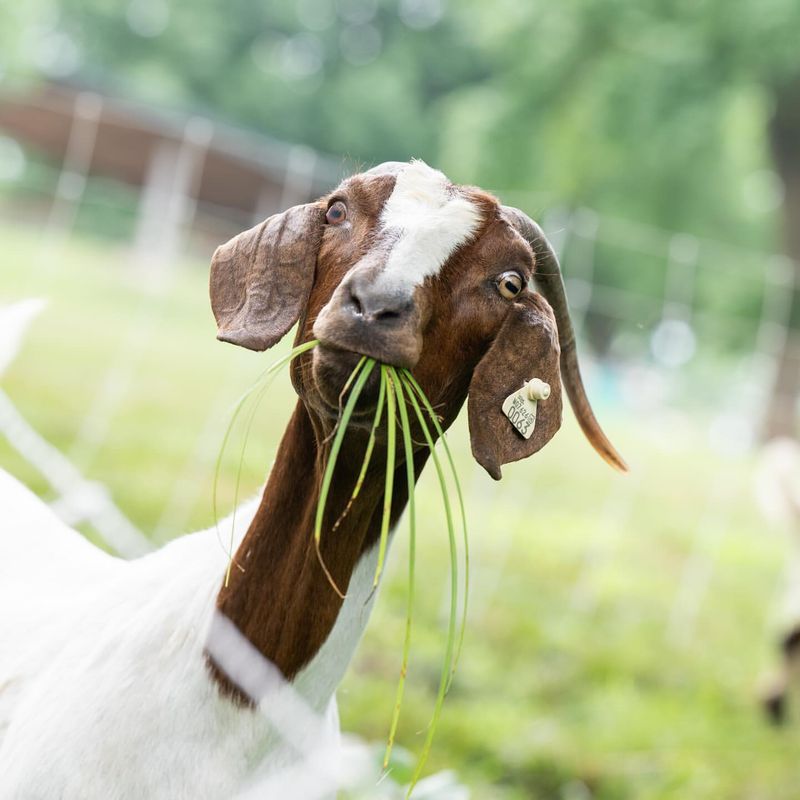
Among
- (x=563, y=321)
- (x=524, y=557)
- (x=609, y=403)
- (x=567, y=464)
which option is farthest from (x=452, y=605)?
(x=567, y=464)

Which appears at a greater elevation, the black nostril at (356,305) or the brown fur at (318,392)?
the black nostril at (356,305)

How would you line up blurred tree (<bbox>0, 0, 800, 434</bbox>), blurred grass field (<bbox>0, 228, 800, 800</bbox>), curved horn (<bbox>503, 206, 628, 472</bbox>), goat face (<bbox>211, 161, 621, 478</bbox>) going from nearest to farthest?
goat face (<bbox>211, 161, 621, 478</bbox>) → curved horn (<bbox>503, 206, 628, 472</bbox>) → blurred grass field (<bbox>0, 228, 800, 800</bbox>) → blurred tree (<bbox>0, 0, 800, 434</bbox>)

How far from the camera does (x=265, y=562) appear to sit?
213cm

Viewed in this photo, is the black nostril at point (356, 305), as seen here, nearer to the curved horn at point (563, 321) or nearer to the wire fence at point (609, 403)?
the curved horn at point (563, 321)

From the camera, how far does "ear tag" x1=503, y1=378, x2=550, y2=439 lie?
6.64 feet

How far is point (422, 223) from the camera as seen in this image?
199 cm

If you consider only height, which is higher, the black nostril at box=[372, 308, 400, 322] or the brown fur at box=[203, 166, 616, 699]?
the black nostril at box=[372, 308, 400, 322]

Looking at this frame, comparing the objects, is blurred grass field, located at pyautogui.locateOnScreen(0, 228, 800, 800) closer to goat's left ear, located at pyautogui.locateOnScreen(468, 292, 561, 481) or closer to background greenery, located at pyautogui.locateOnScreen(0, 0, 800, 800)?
background greenery, located at pyautogui.locateOnScreen(0, 0, 800, 800)

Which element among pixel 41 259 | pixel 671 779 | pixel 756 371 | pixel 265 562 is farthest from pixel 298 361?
pixel 756 371

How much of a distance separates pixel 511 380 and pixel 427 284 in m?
0.25

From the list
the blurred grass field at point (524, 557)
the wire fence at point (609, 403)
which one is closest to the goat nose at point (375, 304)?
the wire fence at point (609, 403)

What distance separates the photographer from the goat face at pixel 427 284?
195cm

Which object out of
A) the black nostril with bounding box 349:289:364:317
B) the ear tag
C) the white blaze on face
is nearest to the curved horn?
the white blaze on face

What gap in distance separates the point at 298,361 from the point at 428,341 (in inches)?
9.7
